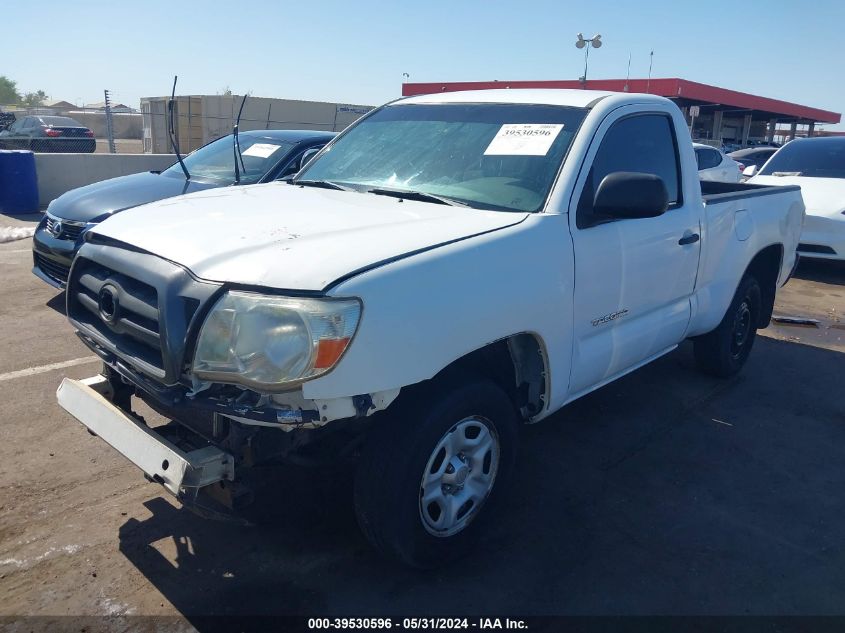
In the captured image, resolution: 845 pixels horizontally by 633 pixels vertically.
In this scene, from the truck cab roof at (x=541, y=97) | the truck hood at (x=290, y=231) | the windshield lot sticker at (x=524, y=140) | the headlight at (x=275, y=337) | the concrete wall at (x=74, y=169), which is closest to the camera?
the headlight at (x=275, y=337)

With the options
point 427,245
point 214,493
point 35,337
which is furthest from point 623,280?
point 35,337

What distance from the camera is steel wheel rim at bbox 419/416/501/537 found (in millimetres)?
2969

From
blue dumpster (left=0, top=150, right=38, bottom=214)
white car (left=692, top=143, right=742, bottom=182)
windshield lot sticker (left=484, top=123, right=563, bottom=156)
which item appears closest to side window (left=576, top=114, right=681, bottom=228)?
windshield lot sticker (left=484, top=123, right=563, bottom=156)

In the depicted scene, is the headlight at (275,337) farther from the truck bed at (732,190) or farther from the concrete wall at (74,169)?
the concrete wall at (74,169)

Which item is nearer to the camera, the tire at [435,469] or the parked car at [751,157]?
the tire at [435,469]

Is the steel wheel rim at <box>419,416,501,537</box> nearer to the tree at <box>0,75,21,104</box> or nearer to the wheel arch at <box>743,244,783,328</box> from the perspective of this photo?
the wheel arch at <box>743,244,783,328</box>

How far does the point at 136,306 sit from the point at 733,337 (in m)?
4.47

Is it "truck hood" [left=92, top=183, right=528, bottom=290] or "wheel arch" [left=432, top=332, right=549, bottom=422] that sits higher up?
"truck hood" [left=92, top=183, right=528, bottom=290]

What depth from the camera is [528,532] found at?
3.48 meters

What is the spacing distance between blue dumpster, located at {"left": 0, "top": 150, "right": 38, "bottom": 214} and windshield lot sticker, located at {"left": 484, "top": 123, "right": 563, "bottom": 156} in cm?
1119

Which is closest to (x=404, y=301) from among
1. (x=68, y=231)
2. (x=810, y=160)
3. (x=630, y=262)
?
(x=630, y=262)

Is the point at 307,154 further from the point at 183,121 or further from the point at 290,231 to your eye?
the point at 183,121

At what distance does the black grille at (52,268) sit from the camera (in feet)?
21.1

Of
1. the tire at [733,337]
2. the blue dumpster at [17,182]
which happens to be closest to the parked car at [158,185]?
the tire at [733,337]
